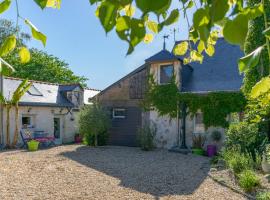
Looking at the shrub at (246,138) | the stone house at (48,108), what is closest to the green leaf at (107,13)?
the shrub at (246,138)

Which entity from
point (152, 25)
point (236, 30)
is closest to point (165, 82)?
point (152, 25)

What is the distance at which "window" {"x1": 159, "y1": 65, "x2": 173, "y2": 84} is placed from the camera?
56.7 ft

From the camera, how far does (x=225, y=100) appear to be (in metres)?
15.2

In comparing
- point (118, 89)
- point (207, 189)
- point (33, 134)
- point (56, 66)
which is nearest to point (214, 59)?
point (118, 89)

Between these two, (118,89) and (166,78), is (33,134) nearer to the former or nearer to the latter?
(118,89)

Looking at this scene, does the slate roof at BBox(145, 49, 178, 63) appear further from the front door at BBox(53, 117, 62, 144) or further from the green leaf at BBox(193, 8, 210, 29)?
the green leaf at BBox(193, 8, 210, 29)

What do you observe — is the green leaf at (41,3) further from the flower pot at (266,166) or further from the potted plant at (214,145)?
the potted plant at (214,145)

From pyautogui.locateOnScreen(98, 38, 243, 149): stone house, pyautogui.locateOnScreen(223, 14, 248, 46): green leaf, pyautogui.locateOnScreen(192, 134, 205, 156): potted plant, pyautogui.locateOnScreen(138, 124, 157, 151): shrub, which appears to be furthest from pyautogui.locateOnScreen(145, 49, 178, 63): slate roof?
pyautogui.locateOnScreen(223, 14, 248, 46): green leaf

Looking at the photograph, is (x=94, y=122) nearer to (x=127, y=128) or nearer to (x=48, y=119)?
(x=127, y=128)

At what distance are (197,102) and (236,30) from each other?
15.8 meters

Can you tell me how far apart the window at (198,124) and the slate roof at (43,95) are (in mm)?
9810

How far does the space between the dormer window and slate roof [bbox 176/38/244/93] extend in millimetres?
683

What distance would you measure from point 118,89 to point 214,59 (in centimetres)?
610

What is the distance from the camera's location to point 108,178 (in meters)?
9.53
